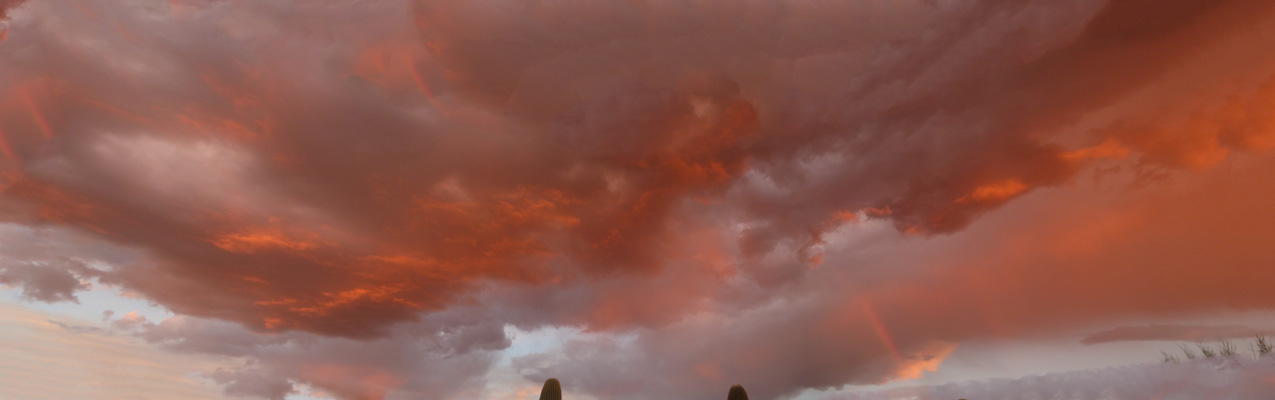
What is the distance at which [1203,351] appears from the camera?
99875 millimetres

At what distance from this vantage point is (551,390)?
8919 cm

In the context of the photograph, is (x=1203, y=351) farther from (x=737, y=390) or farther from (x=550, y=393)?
(x=550, y=393)

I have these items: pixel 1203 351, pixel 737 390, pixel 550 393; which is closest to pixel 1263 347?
pixel 1203 351

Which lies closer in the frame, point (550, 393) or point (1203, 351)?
point (550, 393)

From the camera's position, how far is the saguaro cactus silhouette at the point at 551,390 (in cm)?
8819

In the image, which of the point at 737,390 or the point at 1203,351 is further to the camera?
the point at 1203,351

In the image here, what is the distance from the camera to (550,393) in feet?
291

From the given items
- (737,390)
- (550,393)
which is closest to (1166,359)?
(737,390)

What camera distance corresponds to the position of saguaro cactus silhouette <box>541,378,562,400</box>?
88188 millimetres

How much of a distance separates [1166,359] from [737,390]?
185ft

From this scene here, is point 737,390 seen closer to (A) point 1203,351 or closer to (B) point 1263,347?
(A) point 1203,351

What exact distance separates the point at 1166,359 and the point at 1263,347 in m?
10.1

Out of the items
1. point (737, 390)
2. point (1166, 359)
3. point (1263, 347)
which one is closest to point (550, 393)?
point (737, 390)

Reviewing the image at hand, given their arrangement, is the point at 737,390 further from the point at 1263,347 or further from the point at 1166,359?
the point at 1263,347
